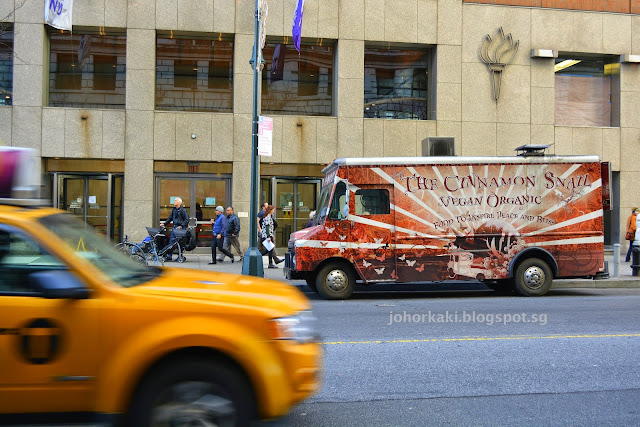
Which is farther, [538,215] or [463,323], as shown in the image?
[538,215]

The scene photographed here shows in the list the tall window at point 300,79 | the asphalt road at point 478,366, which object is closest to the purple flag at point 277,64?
the tall window at point 300,79

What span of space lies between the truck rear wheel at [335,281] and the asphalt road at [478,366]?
1252mm

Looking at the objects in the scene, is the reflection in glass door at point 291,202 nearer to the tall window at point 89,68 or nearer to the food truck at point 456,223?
the tall window at point 89,68

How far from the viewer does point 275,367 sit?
360 centimetres

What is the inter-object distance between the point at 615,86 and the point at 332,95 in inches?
435

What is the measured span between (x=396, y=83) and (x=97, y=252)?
18370 mm

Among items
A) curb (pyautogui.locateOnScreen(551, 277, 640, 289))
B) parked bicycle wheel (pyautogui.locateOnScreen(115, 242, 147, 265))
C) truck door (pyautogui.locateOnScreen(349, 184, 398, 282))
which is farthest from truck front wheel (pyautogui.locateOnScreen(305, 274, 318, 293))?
curb (pyautogui.locateOnScreen(551, 277, 640, 289))

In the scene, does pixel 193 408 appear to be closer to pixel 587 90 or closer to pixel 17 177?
pixel 17 177

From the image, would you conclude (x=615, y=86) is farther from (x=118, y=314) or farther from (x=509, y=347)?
(x=118, y=314)

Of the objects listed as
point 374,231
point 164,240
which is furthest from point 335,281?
point 164,240

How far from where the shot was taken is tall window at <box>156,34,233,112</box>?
20031mm

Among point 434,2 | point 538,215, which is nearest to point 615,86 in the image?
point 434,2

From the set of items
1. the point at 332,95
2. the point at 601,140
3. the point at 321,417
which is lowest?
the point at 321,417

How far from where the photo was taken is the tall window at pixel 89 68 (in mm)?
19750
